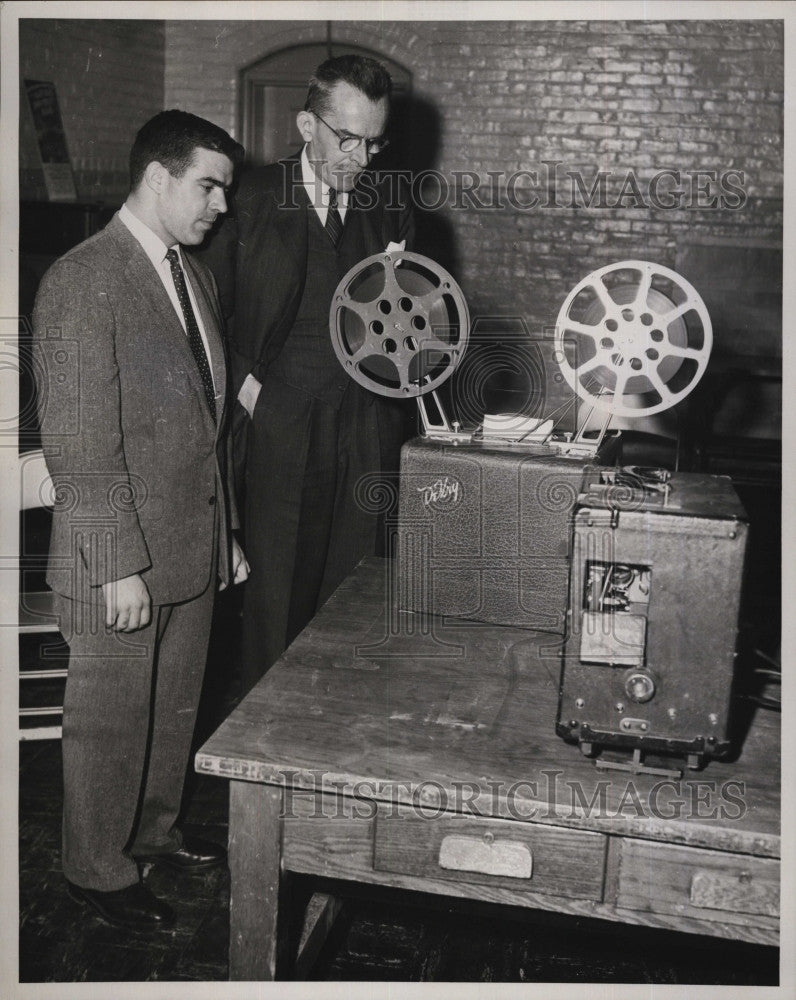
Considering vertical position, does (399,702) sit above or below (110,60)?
below

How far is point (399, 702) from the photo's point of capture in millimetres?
1491

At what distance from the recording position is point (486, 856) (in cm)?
131

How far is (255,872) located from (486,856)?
0.33 meters

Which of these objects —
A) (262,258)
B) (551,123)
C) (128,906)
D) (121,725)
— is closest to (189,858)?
(128,906)

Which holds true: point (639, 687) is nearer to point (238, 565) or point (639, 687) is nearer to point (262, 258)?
point (238, 565)

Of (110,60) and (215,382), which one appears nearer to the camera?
(215,382)

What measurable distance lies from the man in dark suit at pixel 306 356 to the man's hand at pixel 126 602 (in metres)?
0.65

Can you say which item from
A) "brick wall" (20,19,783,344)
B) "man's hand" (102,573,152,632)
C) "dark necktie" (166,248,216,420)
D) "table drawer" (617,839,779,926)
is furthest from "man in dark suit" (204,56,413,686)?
"brick wall" (20,19,783,344)

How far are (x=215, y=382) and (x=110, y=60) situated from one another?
12.0 feet

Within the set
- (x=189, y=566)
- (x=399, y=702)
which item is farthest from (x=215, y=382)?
(x=399, y=702)

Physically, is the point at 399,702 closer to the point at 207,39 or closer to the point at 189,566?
the point at 189,566

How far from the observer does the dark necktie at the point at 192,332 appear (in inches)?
82.9

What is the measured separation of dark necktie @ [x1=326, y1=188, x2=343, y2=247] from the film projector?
0.58 metres

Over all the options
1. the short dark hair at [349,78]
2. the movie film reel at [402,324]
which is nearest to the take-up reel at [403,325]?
the movie film reel at [402,324]
